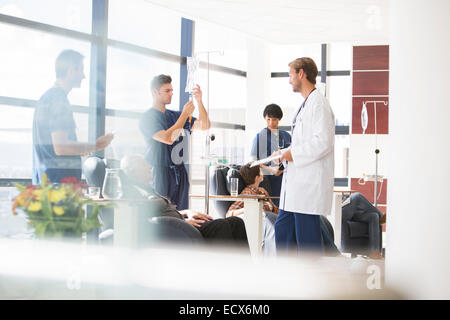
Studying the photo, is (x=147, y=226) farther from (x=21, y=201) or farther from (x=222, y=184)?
(x=222, y=184)

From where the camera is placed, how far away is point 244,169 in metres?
4.60

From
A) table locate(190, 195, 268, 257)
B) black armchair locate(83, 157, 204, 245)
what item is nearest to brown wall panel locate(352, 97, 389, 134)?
table locate(190, 195, 268, 257)

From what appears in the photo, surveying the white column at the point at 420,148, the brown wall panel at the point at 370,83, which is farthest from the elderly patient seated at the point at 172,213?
the brown wall panel at the point at 370,83

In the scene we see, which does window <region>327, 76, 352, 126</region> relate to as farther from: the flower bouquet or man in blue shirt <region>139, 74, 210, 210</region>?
the flower bouquet

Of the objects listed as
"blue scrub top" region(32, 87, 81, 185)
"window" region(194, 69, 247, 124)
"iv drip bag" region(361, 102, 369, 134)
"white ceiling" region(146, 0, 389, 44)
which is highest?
"white ceiling" region(146, 0, 389, 44)

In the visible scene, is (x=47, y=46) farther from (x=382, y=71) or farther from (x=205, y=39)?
(x=382, y=71)

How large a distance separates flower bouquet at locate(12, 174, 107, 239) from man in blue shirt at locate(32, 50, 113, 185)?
0.19ft

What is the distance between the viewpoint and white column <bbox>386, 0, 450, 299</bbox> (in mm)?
2207

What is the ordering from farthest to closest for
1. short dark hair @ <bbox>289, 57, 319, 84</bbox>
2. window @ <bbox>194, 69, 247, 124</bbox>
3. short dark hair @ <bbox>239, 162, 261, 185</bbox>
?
window @ <bbox>194, 69, 247, 124</bbox> → short dark hair @ <bbox>239, 162, 261, 185</bbox> → short dark hair @ <bbox>289, 57, 319, 84</bbox>

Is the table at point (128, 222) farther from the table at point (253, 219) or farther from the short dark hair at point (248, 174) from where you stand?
the short dark hair at point (248, 174)

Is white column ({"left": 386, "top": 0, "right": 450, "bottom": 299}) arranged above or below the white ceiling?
below

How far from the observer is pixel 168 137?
121 inches

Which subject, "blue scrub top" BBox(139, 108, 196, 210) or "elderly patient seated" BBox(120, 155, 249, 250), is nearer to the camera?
"elderly patient seated" BBox(120, 155, 249, 250)

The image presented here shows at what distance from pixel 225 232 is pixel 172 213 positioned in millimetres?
306
